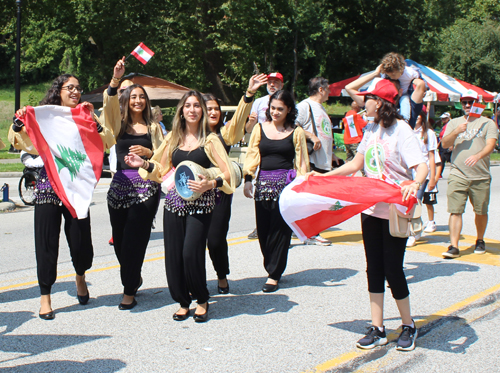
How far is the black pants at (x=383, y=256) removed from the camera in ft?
13.5

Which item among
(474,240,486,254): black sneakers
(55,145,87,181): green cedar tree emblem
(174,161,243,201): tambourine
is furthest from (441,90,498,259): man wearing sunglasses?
(55,145,87,181): green cedar tree emblem

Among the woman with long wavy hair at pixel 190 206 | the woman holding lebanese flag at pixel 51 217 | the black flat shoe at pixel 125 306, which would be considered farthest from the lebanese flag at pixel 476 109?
the black flat shoe at pixel 125 306

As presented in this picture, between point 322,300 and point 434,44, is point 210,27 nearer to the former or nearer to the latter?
point 434,44

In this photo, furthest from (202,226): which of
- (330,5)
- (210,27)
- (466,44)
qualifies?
(466,44)

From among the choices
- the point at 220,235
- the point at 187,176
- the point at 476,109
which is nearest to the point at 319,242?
the point at 476,109

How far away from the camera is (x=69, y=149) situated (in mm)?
4902

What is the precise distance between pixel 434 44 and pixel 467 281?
46.8 meters

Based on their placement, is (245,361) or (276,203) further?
(276,203)

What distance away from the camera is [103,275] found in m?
6.23

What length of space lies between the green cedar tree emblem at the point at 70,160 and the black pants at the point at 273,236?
6.20 ft

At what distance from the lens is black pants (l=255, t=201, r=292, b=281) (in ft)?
18.9

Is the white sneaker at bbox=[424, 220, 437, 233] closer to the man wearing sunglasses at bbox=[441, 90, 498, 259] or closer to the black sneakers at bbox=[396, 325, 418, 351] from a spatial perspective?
the man wearing sunglasses at bbox=[441, 90, 498, 259]

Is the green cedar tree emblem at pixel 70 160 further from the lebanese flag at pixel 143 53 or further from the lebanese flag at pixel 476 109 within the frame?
the lebanese flag at pixel 476 109

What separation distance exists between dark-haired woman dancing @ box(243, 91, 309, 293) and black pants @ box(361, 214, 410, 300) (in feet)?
5.30
